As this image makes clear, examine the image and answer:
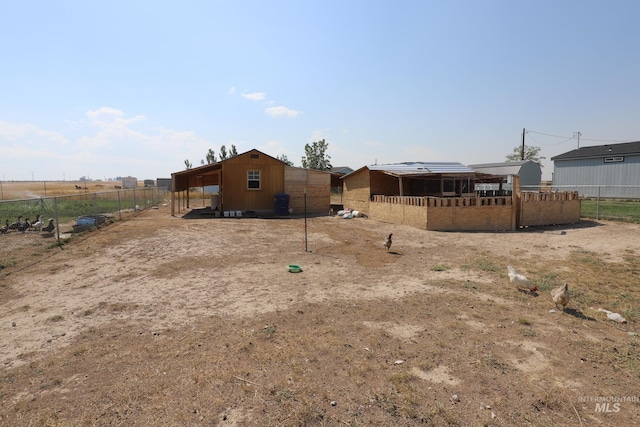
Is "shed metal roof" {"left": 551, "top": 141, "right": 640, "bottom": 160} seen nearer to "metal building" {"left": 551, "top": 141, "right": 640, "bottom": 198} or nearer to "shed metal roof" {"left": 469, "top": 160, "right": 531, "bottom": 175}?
"metal building" {"left": 551, "top": 141, "right": 640, "bottom": 198}

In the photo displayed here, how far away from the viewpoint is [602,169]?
27.5 metres

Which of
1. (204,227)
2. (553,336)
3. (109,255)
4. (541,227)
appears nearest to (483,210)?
(541,227)

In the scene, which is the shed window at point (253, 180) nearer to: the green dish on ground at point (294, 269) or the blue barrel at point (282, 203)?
the blue barrel at point (282, 203)

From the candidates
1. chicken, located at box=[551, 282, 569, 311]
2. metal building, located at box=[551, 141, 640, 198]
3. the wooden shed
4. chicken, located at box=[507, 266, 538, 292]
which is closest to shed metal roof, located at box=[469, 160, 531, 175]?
metal building, located at box=[551, 141, 640, 198]

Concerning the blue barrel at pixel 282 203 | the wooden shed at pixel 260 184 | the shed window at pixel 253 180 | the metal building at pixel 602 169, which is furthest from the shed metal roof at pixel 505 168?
the shed window at pixel 253 180

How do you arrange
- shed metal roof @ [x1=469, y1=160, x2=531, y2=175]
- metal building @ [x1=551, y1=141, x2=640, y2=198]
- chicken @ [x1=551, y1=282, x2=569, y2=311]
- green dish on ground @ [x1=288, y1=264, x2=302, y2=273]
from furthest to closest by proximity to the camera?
shed metal roof @ [x1=469, y1=160, x2=531, y2=175], metal building @ [x1=551, y1=141, x2=640, y2=198], green dish on ground @ [x1=288, y1=264, x2=302, y2=273], chicken @ [x1=551, y1=282, x2=569, y2=311]

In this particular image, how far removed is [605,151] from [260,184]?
30.3 m

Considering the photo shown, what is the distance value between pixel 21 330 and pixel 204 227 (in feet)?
33.4

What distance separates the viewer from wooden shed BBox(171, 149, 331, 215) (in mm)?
20094

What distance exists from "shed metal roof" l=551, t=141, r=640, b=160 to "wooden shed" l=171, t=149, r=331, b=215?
2470cm

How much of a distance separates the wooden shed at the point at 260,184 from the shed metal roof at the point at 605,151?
24.7m

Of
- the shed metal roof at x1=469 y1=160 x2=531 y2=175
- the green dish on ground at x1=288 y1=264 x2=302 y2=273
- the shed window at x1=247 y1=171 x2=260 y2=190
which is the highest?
the shed metal roof at x1=469 y1=160 x2=531 y2=175

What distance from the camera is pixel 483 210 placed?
1341 cm

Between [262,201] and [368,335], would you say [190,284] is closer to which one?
[368,335]
